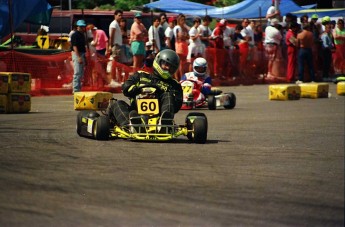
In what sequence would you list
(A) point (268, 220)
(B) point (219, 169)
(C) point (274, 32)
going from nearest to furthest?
1. (A) point (268, 220)
2. (B) point (219, 169)
3. (C) point (274, 32)

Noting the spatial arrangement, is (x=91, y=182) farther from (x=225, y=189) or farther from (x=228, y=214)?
(x=228, y=214)

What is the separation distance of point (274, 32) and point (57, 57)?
7.68 meters

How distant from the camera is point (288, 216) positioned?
6945mm

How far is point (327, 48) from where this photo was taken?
29.4 metres

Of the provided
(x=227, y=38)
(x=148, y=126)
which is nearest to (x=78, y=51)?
(x=227, y=38)

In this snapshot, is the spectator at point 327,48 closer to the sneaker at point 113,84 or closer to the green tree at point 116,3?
the sneaker at point 113,84

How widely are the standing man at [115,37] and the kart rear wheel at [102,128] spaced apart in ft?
37.2

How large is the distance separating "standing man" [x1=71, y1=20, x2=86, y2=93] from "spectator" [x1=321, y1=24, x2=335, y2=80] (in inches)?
396

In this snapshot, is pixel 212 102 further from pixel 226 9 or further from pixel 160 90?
pixel 226 9

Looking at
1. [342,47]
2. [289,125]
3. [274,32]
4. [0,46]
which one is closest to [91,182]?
[289,125]

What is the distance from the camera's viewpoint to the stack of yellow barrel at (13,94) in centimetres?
1690

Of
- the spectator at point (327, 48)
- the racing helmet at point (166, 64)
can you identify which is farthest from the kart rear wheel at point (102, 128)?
the spectator at point (327, 48)

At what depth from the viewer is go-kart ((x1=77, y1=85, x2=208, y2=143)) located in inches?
460

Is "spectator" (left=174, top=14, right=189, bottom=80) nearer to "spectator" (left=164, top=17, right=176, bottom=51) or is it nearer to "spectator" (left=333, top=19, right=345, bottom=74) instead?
"spectator" (left=164, top=17, right=176, bottom=51)
